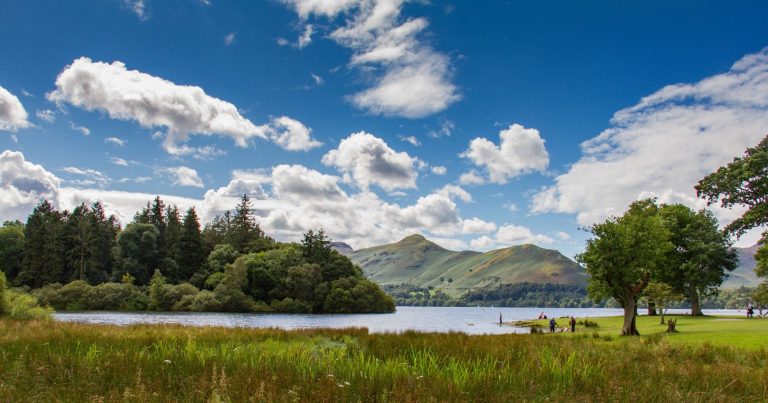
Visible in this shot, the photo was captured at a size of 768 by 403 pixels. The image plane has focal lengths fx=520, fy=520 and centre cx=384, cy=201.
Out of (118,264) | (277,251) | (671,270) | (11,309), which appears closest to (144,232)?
(118,264)

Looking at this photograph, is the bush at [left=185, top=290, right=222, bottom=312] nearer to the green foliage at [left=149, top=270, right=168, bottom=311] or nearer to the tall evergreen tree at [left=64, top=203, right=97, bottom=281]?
the green foliage at [left=149, top=270, right=168, bottom=311]

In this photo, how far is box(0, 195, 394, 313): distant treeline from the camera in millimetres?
92562

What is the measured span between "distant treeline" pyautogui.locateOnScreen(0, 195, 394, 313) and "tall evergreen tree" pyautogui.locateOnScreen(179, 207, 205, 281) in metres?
0.21

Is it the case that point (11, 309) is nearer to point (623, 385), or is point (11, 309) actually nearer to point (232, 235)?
point (623, 385)

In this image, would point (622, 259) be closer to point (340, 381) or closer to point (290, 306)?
point (340, 381)

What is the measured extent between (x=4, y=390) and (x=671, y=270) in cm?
7034

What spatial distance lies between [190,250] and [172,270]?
701 cm

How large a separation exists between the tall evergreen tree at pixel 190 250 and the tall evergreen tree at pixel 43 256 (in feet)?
75.0

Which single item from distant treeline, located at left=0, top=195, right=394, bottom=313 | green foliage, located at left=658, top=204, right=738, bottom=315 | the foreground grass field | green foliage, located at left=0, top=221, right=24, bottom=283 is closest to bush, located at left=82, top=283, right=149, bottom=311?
distant treeline, located at left=0, top=195, right=394, bottom=313

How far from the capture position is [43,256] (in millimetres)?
103500

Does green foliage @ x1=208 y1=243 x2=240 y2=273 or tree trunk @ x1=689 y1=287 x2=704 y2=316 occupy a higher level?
green foliage @ x1=208 y1=243 x2=240 y2=273

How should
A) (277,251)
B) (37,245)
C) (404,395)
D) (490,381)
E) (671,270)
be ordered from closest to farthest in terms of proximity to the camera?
(404,395)
(490,381)
(671,270)
(37,245)
(277,251)

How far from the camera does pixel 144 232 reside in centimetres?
10881

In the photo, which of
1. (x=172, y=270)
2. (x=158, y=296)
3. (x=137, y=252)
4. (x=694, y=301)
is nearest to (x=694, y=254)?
(x=694, y=301)
